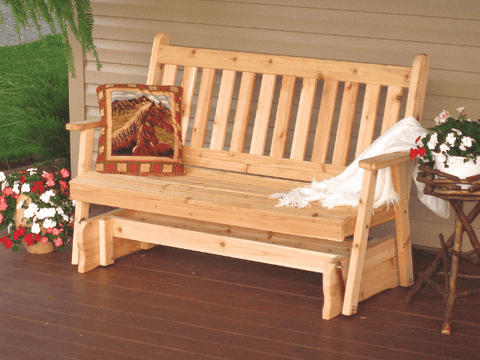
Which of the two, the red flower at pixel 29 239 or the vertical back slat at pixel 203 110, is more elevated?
the vertical back slat at pixel 203 110


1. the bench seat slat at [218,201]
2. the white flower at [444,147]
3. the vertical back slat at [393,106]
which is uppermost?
the vertical back slat at [393,106]

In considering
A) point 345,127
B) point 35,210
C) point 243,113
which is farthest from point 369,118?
point 35,210

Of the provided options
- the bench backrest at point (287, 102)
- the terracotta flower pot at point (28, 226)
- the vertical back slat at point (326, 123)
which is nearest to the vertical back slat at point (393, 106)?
the bench backrest at point (287, 102)

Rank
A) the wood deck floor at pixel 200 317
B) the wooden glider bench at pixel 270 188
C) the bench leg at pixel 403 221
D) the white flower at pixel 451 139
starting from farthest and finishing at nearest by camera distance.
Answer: the bench leg at pixel 403 221 < the wooden glider bench at pixel 270 188 < the white flower at pixel 451 139 < the wood deck floor at pixel 200 317

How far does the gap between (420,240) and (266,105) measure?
1174mm

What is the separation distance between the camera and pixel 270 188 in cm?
251

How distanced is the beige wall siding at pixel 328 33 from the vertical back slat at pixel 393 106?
1.70 feet

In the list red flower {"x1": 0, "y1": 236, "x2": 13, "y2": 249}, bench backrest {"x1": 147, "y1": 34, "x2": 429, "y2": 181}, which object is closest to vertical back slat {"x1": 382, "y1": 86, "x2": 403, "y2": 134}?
bench backrest {"x1": 147, "y1": 34, "x2": 429, "y2": 181}

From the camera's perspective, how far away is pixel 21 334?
199 cm

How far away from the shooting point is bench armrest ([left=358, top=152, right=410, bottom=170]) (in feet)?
6.70

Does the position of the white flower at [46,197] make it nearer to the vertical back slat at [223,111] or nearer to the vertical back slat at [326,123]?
the vertical back slat at [223,111]

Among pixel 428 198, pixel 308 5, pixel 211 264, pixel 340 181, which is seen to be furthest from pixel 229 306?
pixel 308 5

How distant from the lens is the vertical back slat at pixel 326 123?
102 inches

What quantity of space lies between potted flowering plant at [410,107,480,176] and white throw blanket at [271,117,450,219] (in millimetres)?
190
